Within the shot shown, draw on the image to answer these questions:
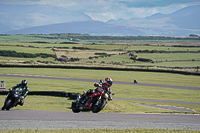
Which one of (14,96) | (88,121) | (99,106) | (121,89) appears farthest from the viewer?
(121,89)

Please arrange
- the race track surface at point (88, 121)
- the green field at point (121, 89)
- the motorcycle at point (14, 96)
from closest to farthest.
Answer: the race track surface at point (88, 121) → the motorcycle at point (14, 96) → the green field at point (121, 89)

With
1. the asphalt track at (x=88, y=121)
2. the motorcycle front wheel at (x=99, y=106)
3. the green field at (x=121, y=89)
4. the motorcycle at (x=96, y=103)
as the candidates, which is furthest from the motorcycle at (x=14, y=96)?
the motorcycle front wheel at (x=99, y=106)

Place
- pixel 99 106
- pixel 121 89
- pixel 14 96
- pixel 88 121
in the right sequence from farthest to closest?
1. pixel 121 89
2. pixel 14 96
3. pixel 88 121
4. pixel 99 106

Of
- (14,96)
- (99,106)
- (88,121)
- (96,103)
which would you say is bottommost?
(88,121)

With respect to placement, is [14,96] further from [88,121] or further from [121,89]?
[121,89]

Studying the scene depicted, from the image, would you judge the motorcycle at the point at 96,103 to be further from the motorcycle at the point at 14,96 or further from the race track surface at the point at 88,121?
the motorcycle at the point at 14,96

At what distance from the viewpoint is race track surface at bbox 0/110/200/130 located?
61.2ft

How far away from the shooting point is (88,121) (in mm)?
19906

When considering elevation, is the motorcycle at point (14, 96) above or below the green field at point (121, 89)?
above

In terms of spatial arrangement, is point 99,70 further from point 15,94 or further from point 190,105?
point 15,94

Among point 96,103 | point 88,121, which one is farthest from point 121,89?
point 96,103

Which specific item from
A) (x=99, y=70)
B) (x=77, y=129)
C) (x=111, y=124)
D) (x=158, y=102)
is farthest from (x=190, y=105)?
(x=99, y=70)

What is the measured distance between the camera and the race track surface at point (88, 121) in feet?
61.2

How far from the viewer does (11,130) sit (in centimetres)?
1697
